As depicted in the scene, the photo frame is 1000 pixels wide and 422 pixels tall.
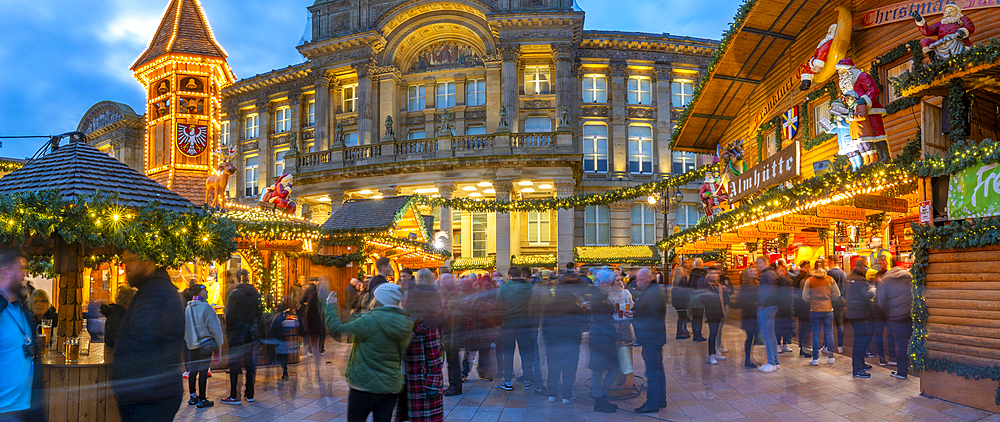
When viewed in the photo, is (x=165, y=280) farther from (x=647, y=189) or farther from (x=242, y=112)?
(x=242, y=112)

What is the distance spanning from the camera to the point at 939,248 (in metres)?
7.84

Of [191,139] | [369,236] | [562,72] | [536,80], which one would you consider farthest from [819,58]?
[536,80]

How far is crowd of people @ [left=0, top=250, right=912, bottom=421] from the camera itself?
177 inches

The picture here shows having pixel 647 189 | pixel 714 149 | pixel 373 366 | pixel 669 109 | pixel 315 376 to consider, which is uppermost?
pixel 669 109

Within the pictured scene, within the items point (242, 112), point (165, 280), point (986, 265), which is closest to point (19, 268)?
point (165, 280)

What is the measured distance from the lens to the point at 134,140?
1921 inches

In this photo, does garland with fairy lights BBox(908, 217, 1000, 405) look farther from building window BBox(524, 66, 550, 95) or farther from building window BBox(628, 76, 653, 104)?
building window BBox(628, 76, 653, 104)

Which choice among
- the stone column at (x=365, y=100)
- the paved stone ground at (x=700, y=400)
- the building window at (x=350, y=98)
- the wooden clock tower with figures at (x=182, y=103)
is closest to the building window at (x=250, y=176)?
the building window at (x=350, y=98)

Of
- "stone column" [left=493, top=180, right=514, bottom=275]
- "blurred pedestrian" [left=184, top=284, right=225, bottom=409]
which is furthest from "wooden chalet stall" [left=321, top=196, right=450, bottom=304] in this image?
"blurred pedestrian" [left=184, top=284, right=225, bottom=409]

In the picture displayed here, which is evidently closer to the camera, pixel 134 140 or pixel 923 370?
pixel 923 370

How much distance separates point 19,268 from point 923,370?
972 cm

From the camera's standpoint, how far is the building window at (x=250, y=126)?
42.6 meters

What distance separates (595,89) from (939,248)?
2894 centimetres

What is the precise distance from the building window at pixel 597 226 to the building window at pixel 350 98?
16.0m
